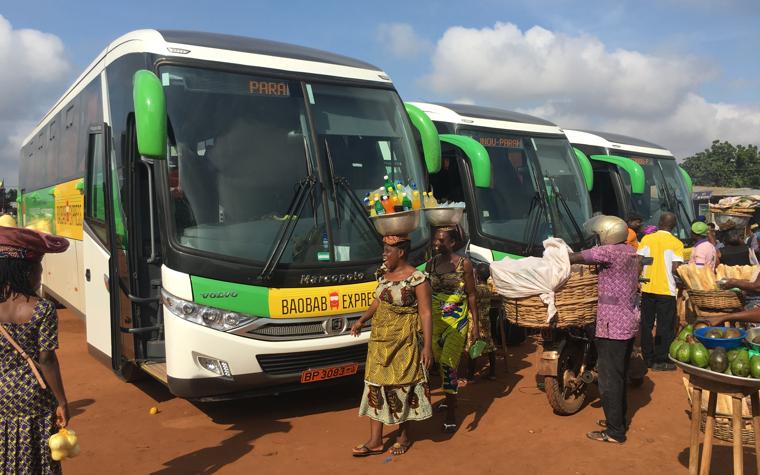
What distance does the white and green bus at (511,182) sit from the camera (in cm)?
845

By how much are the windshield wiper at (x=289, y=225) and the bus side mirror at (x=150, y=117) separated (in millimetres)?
1120

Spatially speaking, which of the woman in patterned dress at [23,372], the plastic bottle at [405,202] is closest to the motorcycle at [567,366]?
the plastic bottle at [405,202]

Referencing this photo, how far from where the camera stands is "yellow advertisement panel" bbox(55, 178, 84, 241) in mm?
7832

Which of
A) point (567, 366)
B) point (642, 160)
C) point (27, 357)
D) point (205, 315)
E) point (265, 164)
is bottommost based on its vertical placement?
point (567, 366)

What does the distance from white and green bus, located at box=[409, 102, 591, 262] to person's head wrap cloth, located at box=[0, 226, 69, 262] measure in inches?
212

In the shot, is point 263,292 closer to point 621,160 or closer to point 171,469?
point 171,469

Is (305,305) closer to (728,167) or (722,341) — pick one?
(722,341)

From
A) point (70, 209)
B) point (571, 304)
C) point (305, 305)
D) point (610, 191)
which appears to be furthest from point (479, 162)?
point (610, 191)

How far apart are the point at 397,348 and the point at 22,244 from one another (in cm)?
257

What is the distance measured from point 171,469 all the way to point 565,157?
729 cm

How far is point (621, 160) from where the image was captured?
1147 centimetres

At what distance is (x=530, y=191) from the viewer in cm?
891

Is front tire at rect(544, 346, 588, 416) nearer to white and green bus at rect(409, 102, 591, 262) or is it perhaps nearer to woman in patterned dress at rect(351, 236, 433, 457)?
woman in patterned dress at rect(351, 236, 433, 457)

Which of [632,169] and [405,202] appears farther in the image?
[632,169]
